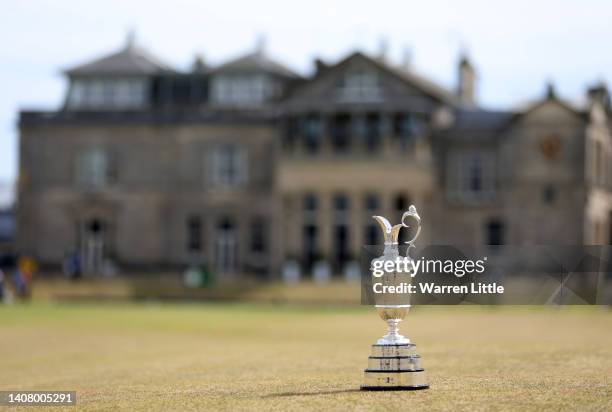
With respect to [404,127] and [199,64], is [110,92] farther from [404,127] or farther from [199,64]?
[404,127]

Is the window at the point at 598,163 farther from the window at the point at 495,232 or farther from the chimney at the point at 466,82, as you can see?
the chimney at the point at 466,82

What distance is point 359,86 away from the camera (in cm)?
7919

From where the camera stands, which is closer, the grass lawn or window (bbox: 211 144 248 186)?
the grass lawn

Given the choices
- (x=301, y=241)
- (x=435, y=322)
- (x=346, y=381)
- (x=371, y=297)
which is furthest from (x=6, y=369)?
(x=301, y=241)

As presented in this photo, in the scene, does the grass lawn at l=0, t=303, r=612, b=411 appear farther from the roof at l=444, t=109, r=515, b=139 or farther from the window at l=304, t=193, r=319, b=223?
the roof at l=444, t=109, r=515, b=139

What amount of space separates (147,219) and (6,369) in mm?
51049

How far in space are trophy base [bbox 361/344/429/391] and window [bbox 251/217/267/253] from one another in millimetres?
61803

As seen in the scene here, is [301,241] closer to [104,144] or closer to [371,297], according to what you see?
[104,144]

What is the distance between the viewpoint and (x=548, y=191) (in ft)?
260

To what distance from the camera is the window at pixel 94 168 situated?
84.6 metres

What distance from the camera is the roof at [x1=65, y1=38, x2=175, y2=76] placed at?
3364 inches

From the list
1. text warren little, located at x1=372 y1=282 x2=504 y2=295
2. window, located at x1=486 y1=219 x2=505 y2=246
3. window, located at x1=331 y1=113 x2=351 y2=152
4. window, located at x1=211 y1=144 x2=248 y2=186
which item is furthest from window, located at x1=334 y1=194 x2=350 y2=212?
text warren little, located at x1=372 y1=282 x2=504 y2=295

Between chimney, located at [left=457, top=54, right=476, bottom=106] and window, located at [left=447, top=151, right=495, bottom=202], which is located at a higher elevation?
chimney, located at [left=457, top=54, right=476, bottom=106]

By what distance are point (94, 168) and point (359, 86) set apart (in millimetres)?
15346
